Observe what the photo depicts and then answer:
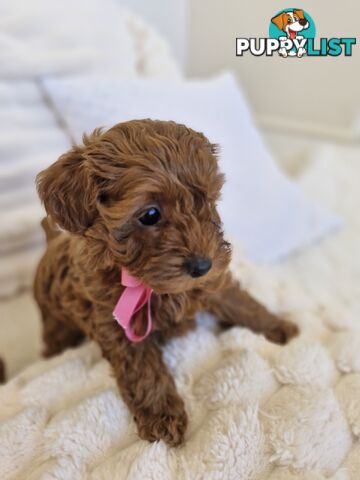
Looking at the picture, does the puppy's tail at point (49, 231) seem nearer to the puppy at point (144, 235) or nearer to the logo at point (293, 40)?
the puppy at point (144, 235)

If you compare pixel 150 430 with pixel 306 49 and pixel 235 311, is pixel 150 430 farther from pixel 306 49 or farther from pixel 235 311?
pixel 306 49

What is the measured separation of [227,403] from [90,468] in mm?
252

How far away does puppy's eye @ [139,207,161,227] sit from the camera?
2.27 feet

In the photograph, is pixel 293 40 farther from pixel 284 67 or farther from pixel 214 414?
pixel 214 414

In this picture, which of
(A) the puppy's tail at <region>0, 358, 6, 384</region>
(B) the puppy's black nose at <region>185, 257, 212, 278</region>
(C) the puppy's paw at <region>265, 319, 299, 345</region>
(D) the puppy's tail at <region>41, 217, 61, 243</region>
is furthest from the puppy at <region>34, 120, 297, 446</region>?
(A) the puppy's tail at <region>0, 358, 6, 384</region>

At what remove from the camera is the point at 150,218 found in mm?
698

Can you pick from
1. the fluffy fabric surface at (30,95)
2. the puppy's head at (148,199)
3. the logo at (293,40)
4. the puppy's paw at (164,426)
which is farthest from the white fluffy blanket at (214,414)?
the logo at (293,40)

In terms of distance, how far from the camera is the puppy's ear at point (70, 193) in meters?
0.71

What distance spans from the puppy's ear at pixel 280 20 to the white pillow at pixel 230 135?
39 centimetres

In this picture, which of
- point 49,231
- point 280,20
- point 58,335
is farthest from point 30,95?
point 280,20

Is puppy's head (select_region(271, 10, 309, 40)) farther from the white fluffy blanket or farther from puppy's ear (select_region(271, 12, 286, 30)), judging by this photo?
the white fluffy blanket

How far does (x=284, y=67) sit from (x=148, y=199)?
0.69 m

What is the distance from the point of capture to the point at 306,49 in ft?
2.59

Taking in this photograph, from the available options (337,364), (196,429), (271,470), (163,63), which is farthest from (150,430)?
(163,63)
